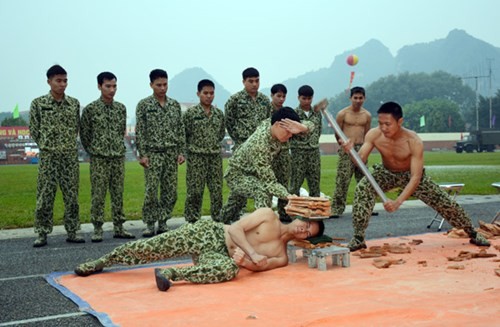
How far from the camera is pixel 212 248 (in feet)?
18.9

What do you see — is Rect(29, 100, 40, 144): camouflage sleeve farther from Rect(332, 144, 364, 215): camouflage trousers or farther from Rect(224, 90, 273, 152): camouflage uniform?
Rect(332, 144, 364, 215): camouflage trousers

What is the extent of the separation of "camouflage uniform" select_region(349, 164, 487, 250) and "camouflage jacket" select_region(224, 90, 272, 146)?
8.68 ft

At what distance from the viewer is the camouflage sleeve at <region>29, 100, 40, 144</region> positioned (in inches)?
316

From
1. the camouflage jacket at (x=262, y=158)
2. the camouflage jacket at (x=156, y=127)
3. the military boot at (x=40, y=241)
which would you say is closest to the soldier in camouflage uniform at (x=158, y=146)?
the camouflage jacket at (x=156, y=127)

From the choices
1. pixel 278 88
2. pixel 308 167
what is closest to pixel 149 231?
pixel 308 167

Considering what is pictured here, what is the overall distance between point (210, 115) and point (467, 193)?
845 centimetres

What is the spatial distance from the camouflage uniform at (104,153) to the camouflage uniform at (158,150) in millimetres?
364

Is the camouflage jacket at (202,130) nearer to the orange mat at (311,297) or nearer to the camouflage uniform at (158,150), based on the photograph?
the camouflage uniform at (158,150)

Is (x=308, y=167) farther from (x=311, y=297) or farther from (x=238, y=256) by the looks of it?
(x=311, y=297)

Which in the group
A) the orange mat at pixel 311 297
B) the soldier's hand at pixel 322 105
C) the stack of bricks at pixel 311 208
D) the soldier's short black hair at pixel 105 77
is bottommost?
the orange mat at pixel 311 297

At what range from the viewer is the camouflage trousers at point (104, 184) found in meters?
8.30

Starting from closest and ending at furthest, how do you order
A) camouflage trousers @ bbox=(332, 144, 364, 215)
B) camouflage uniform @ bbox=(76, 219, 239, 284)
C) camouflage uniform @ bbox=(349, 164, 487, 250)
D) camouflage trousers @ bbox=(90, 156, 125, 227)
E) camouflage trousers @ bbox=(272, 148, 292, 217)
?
camouflage uniform @ bbox=(76, 219, 239, 284), camouflage uniform @ bbox=(349, 164, 487, 250), camouflage trousers @ bbox=(90, 156, 125, 227), camouflage trousers @ bbox=(272, 148, 292, 217), camouflage trousers @ bbox=(332, 144, 364, 215)

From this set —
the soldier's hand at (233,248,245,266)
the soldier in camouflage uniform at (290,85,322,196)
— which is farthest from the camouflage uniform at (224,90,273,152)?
the soldier's hand at (233,248,245,266)

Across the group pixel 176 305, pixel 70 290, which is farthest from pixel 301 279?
pixel 70 290
